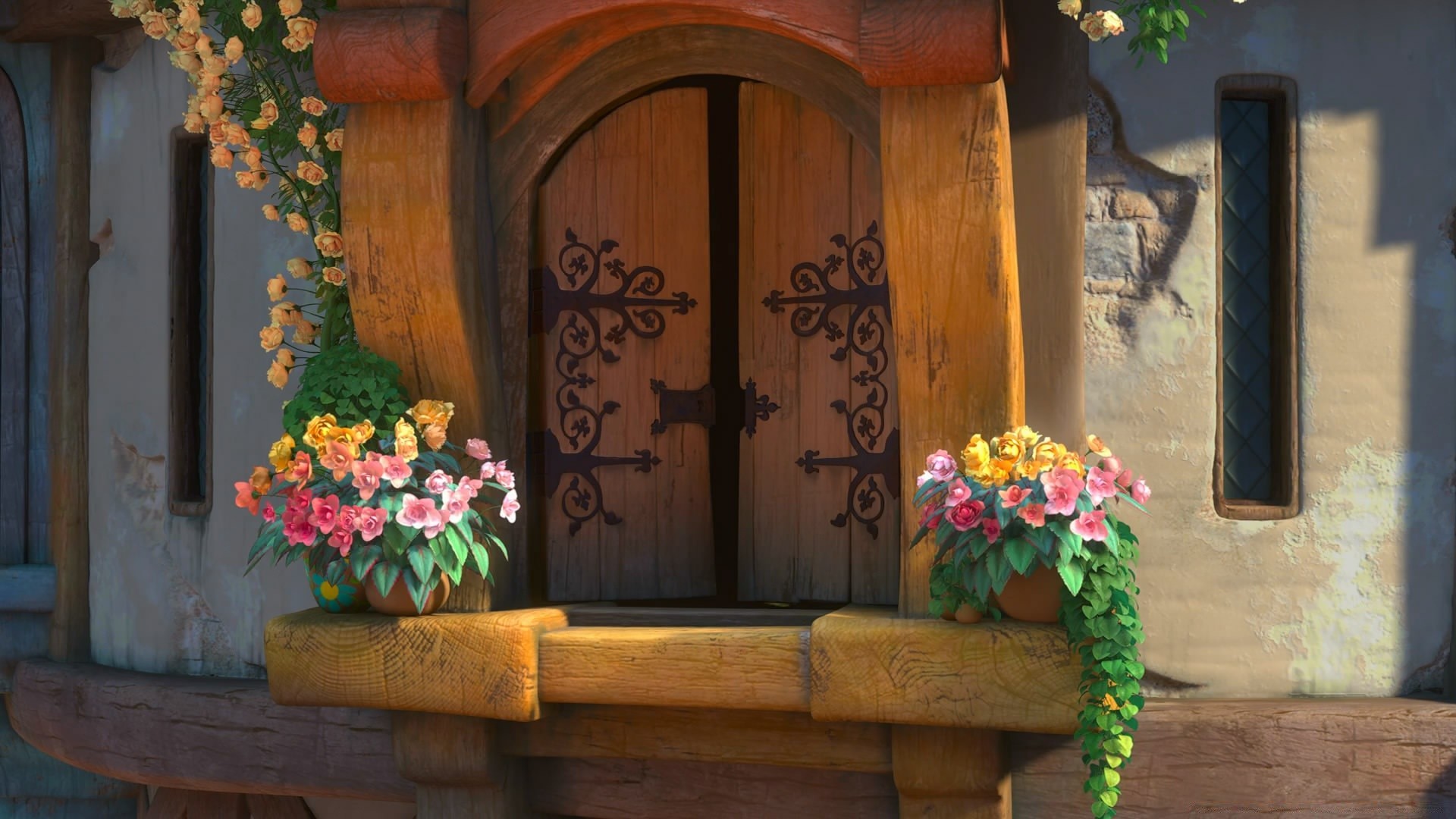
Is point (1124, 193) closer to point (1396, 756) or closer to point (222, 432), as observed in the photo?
point (1396, 756)

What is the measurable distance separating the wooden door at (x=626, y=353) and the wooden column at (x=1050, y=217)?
40.3 inches

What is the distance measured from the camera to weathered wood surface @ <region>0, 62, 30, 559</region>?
6184 millimetres

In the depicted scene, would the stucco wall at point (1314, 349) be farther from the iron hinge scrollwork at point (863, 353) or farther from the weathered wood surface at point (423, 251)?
the weathered wood surface at point (423, 251)

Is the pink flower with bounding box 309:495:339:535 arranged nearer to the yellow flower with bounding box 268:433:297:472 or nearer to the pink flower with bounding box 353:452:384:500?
the pink flower with bounding box 353:452:384:500

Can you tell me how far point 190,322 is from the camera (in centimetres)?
560

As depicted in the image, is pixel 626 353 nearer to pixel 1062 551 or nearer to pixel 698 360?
pixel 698 360

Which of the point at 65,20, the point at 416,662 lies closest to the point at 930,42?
the point at 416,662

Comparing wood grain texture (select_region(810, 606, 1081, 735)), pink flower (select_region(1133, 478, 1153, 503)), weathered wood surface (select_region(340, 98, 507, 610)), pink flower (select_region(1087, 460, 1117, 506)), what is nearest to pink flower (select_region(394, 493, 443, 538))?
weathered wood surface (select_region(340, 98, 507, 610))

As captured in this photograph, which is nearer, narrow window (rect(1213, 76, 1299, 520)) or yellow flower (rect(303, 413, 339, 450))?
yellow flower (rect(303, 413, 339, 450))

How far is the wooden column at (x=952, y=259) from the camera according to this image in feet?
13.1

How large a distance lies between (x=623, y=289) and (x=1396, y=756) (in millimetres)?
2539

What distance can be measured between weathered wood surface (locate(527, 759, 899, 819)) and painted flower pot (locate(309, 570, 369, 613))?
71 cm

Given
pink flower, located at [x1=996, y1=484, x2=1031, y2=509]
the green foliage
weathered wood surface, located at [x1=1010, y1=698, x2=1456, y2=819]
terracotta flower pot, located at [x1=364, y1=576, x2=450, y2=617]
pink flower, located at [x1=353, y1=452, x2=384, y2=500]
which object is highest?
the green foliage

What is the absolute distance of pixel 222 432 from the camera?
17.7 feet
